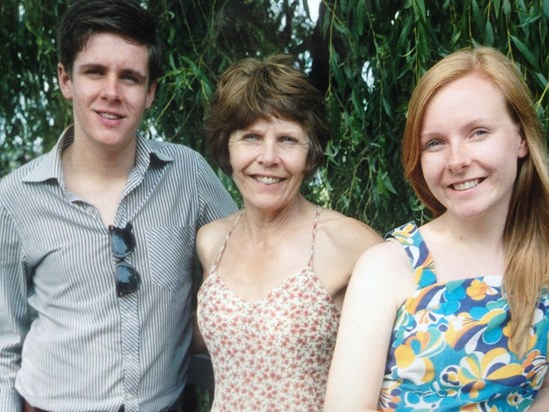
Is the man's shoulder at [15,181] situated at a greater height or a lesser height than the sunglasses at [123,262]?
greater

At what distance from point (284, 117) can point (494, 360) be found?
82 centimetres

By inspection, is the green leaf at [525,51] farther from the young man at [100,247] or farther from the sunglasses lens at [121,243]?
the sunglasses lens at [121,243]

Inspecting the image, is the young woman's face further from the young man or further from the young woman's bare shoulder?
the young man

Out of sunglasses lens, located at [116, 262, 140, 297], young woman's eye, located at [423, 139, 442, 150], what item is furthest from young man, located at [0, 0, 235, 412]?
young woman's eye, located at [423, 139, 442, 150]

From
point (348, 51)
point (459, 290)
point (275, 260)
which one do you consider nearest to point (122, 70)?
point (275, 260)

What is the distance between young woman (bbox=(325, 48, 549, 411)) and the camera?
1.86 metres

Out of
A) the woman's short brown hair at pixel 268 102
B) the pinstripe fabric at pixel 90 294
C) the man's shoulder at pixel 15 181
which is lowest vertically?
the pinstripe fabric at pixel 90 294

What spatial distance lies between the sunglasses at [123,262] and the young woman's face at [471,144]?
0.90m

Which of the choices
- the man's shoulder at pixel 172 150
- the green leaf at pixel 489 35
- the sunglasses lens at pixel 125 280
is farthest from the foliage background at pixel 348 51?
the sunglasses lens at pixel 125 280

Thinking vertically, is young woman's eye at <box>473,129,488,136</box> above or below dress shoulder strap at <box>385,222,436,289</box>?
above

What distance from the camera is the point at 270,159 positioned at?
2.29 meters

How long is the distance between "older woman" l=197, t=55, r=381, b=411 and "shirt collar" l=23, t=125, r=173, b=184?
22 centimetres

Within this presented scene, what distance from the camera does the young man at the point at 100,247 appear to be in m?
2.43

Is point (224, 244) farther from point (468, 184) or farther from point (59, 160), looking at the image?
point (468, 184)
